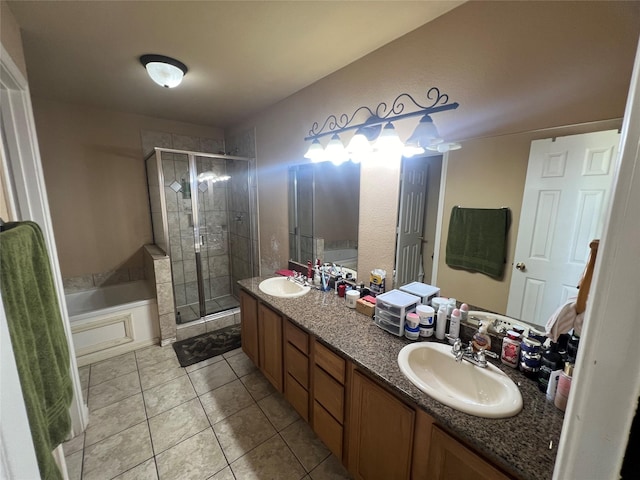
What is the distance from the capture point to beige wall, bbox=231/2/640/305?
0.93 m

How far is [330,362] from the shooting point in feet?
4.32

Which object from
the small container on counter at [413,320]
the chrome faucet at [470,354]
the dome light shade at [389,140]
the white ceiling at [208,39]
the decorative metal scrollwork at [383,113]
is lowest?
the chrome faucet at [470,354]

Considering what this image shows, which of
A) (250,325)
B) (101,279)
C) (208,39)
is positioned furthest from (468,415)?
(101,279)

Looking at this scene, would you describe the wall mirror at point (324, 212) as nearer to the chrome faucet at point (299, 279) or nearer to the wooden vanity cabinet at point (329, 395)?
the chrome faucet at point (299, 279)

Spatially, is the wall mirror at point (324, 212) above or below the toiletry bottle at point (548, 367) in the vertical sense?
above

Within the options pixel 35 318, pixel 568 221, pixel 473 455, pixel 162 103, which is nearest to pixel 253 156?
pixel 162 103

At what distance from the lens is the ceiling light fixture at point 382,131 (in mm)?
1329

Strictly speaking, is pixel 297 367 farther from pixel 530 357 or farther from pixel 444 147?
pixel 444 147

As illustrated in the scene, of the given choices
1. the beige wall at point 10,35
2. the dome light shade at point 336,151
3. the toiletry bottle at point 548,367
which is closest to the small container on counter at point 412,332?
the toiletry bottle at point 548,367

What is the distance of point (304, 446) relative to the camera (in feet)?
5.16

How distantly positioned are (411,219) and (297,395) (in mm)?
1299

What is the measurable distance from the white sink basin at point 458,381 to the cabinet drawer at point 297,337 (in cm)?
A: 56

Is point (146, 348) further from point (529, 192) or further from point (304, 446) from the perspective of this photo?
point (529, 192)

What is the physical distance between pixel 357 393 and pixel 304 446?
72 centimetres
